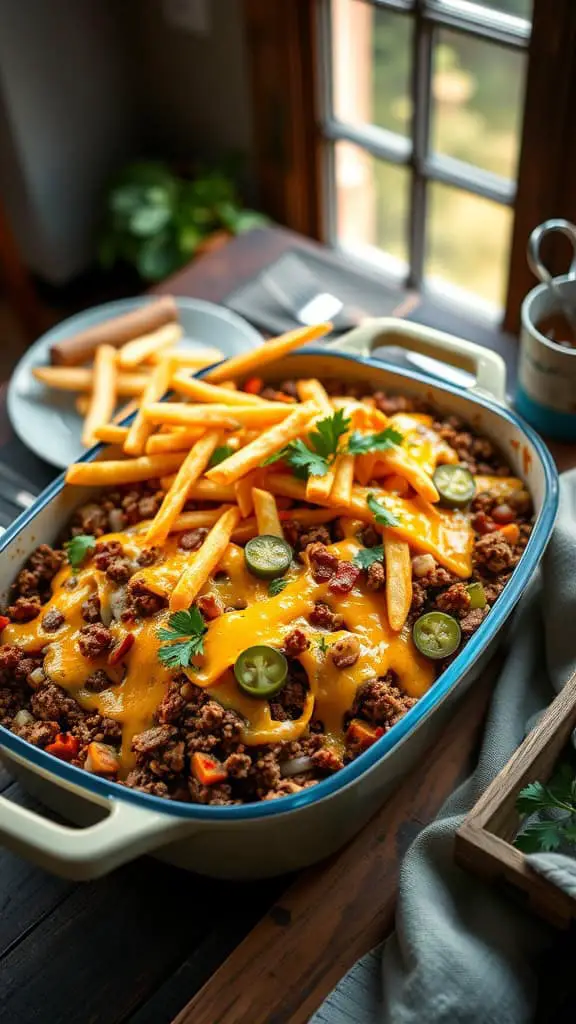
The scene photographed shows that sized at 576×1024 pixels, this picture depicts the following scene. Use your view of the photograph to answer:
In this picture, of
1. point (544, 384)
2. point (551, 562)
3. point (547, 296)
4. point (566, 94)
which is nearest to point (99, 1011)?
point (551, 562)

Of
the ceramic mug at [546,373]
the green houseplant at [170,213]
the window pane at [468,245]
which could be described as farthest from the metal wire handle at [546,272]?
the window pane at [468,245]

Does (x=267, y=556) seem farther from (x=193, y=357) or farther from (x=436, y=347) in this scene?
(x=193, y=357)

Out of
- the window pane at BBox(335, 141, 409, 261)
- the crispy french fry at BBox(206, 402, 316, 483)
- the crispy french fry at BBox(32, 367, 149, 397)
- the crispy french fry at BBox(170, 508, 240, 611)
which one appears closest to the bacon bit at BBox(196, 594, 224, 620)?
the crispy french fry at BBox(170, 508, 240, 611)

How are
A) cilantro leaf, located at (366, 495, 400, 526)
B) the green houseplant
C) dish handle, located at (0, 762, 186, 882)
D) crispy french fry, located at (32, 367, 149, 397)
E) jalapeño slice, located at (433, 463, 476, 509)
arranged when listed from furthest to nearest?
the green houseplant → crispy french fry, located at (32, 367, 149, 397) → jalapeño slice, located at (433, 463, 476, 509) → cilantro leaf, located at (366, 495, 400, 526) → dish handle, located at (0, 762, 186, 882)

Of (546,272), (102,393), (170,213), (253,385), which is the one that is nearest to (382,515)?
(253,385)

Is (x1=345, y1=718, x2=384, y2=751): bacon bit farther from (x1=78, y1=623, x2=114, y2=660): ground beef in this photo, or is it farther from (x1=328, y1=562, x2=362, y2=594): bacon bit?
(x1=78, y1=623, x2=114, y2=660): ground beef

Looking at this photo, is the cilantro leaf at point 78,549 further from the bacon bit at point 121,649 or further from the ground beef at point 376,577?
the ground beef at point 376,577
